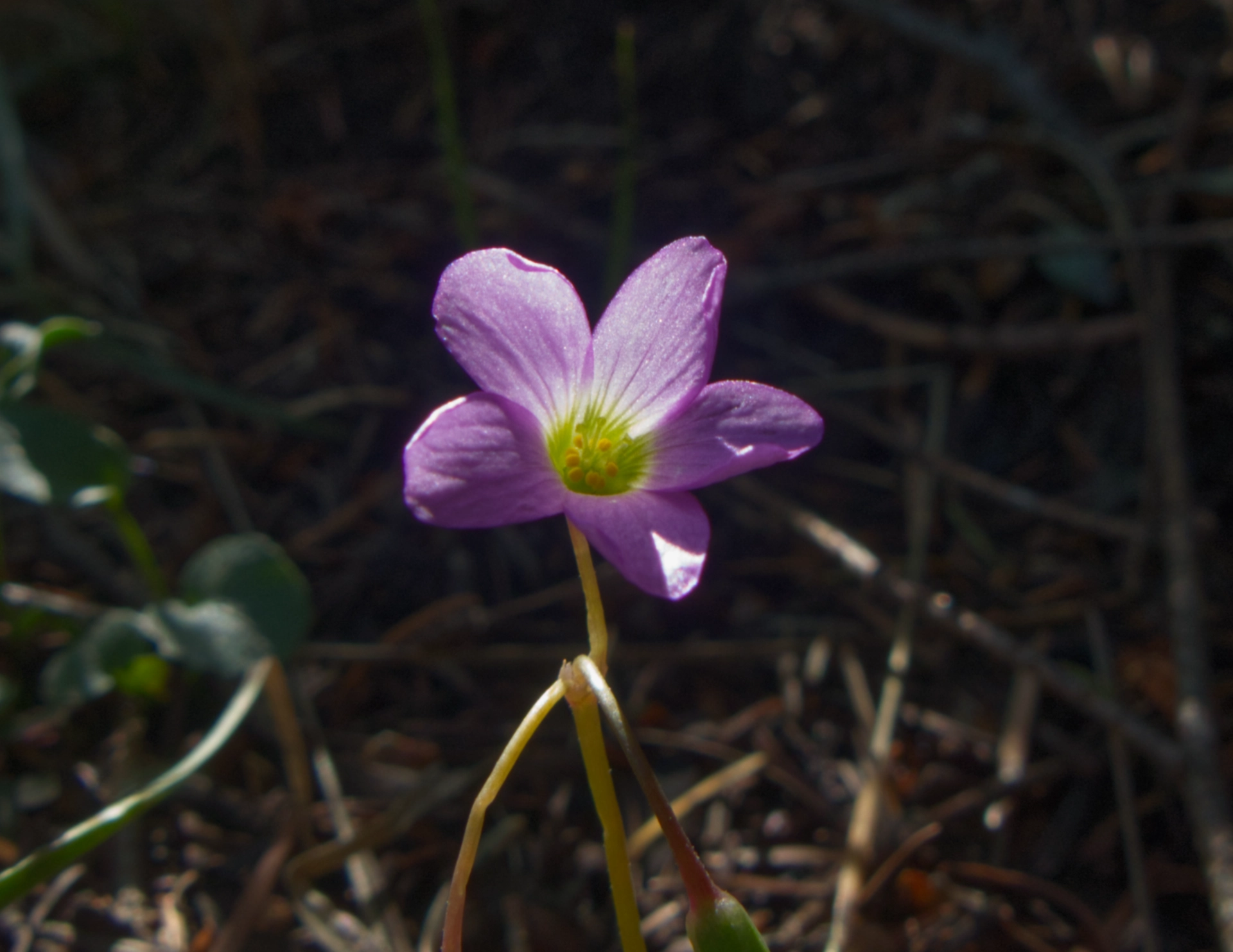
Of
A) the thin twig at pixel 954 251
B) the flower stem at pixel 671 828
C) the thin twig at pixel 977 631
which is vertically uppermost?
the thin twig at pixel 954 251

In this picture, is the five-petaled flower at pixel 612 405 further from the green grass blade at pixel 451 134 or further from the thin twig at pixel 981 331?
the thin twig at pixel 981 331

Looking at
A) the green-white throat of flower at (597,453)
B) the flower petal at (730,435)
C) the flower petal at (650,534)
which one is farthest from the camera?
the green-white throat of flower at (597,453)

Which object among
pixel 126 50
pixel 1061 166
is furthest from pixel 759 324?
pixel 126 50

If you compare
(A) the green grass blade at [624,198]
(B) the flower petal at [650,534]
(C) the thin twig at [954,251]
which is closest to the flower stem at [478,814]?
(B) the flower petal at [650,534]

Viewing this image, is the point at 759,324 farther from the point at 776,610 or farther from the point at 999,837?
the point at 999,837

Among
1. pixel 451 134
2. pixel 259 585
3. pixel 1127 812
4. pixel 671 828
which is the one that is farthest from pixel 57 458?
pixel 1127 812

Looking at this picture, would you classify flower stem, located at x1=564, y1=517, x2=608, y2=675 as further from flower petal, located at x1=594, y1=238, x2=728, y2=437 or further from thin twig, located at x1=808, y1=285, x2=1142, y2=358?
thin twig, located at x1=808, y1=285, x2=1142, y2=358

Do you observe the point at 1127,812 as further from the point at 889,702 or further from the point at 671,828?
the point at 671,828
